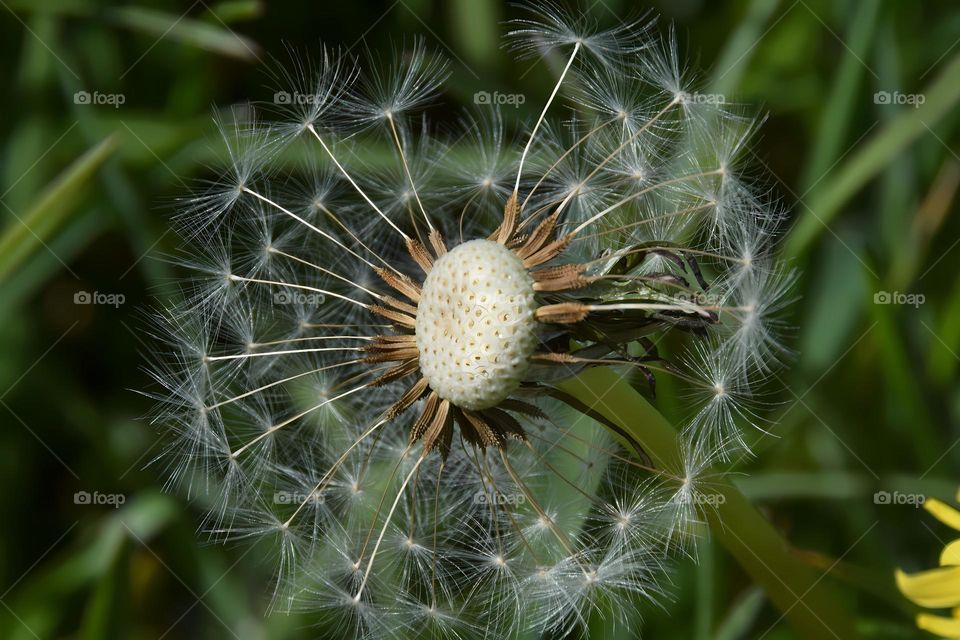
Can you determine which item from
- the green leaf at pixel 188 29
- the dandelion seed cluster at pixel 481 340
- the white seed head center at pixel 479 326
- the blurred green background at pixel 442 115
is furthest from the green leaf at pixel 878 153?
the green leaf at pixel 188 29

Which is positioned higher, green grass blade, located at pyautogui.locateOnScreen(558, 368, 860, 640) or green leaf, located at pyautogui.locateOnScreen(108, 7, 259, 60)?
green leaf, located at pyautogui.locateOnScreen(108, 7, 259, 60)

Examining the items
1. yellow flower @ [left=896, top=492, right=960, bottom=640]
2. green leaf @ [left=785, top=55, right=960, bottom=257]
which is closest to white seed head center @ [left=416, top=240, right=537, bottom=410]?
yellow flower @ [left=896, top=492, right=960, bottom=640]

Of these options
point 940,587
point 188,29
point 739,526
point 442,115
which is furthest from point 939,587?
point 188,29

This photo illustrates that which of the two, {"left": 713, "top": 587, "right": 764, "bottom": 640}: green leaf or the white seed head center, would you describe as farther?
{"left": 713, "top": 587, "right": 764, "bottom": 640}: green leaf

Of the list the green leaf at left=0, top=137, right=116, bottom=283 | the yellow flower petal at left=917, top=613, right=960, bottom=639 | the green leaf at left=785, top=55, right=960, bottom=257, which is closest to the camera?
the yellow flower petal at left=917, top=613, right=960, bottom=639

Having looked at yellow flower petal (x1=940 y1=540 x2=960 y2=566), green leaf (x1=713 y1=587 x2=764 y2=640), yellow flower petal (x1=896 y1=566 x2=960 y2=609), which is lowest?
green leaf (x1=713 y1=587 x2=764 y2=640)

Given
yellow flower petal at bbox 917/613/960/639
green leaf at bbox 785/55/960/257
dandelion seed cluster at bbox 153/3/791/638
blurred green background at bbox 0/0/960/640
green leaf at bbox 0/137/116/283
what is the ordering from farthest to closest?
1. blurred green background at bbox 0/0/960/640
2. green leaf at bbox 785/55/960/257
3. green leaf at bbox 0/137/116/283
4. dandelion seed cluster at bbox 153/3/791/638
5. yellow flower petal at bbox 917/613/960/639

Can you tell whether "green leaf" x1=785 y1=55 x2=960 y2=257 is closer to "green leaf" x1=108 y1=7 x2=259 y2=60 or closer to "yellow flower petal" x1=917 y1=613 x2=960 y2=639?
"yellow flower petal" x1=917 y1=613 x2=960 y2=639

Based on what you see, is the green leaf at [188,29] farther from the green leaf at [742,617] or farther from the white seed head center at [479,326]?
the green leaf at [742,617]

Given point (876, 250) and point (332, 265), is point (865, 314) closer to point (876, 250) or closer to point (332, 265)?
point (876, 250)
